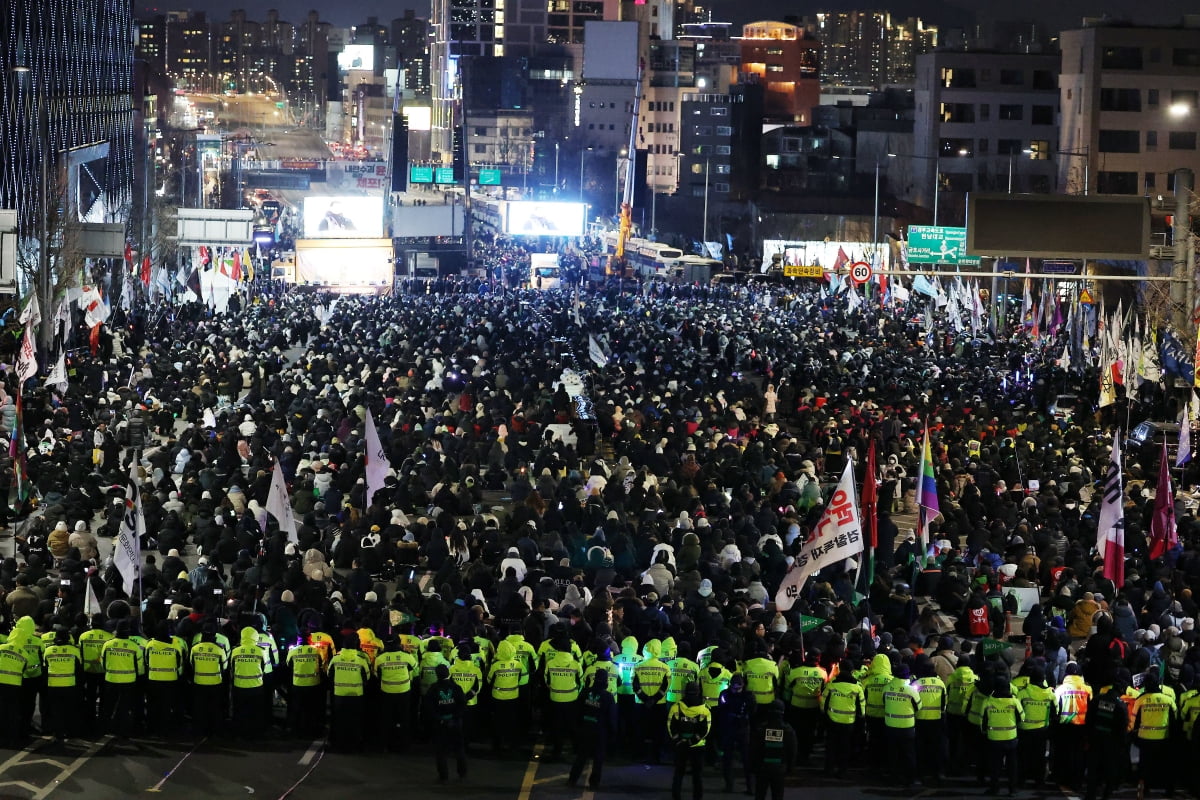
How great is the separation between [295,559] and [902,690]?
7.23m

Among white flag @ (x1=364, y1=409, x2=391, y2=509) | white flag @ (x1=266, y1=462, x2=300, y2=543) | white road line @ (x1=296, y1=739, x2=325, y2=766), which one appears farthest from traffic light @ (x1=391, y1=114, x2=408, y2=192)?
white road line @ (x1=296, y1=739, x2=325, y2=766)

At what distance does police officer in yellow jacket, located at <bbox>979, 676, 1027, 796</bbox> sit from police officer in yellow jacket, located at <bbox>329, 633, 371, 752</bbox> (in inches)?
191

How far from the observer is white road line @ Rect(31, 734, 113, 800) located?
14094mm

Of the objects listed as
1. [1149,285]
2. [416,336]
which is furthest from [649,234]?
→ [416,336]

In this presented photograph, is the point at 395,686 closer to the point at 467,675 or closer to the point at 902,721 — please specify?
the point at 467,675

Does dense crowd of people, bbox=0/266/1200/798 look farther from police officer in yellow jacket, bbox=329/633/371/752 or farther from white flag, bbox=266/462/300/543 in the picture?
white flag, bbox=266/462/300/543

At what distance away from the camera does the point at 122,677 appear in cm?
1511

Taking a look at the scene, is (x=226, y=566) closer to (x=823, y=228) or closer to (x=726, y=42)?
(x=823, y=228)

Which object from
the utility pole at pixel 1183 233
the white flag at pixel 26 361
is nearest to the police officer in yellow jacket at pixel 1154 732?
the utility pole at pixel 1183 233

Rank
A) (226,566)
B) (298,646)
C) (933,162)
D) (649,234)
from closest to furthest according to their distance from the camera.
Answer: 1. (298,646)
2. (226,566)
3. (933,162)
4. (649,234)

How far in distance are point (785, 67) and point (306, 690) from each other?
16726cm

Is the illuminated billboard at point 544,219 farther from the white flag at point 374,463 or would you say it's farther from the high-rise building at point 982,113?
the white flag at point 374,463

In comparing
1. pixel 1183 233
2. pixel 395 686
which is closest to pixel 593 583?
pixel 395 686

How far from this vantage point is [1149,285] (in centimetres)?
5341
